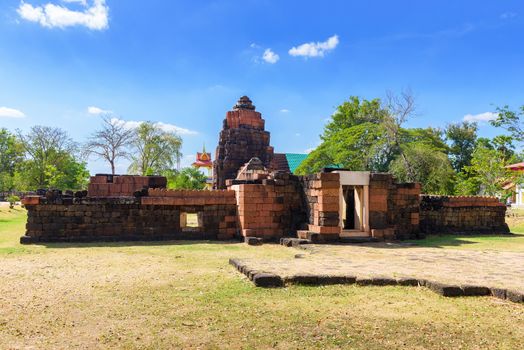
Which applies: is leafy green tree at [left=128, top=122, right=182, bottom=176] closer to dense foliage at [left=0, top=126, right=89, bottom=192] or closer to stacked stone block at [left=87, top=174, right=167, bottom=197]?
dense foliage at [left=0, top=126, right=89, bottom=192]

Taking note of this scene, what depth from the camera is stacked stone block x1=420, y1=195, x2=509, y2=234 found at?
16031 mm

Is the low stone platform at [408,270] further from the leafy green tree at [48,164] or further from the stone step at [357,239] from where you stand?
the leafy green tree at [48,164]

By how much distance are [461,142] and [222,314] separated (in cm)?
4230

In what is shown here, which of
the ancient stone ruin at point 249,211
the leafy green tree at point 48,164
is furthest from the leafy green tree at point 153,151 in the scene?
the ancient stone ruin at point 249,211

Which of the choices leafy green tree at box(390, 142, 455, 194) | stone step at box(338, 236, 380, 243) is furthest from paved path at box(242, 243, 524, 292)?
leafy green tree at box(390, 142, 455, 194)

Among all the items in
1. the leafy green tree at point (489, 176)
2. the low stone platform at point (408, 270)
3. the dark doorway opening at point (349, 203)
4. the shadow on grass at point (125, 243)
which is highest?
the leafy green tree at point (489, 176)

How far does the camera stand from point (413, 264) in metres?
8.31

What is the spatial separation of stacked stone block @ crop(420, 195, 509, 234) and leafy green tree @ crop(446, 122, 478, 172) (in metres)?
25.8

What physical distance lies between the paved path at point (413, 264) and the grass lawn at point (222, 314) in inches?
29.6

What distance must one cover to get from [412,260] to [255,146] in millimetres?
17546

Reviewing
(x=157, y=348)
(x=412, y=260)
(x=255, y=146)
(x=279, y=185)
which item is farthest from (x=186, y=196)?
(x=255, y=146)

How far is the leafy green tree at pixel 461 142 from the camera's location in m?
41.2

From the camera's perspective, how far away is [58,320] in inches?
196

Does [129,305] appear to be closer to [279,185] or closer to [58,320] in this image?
[58,320]
